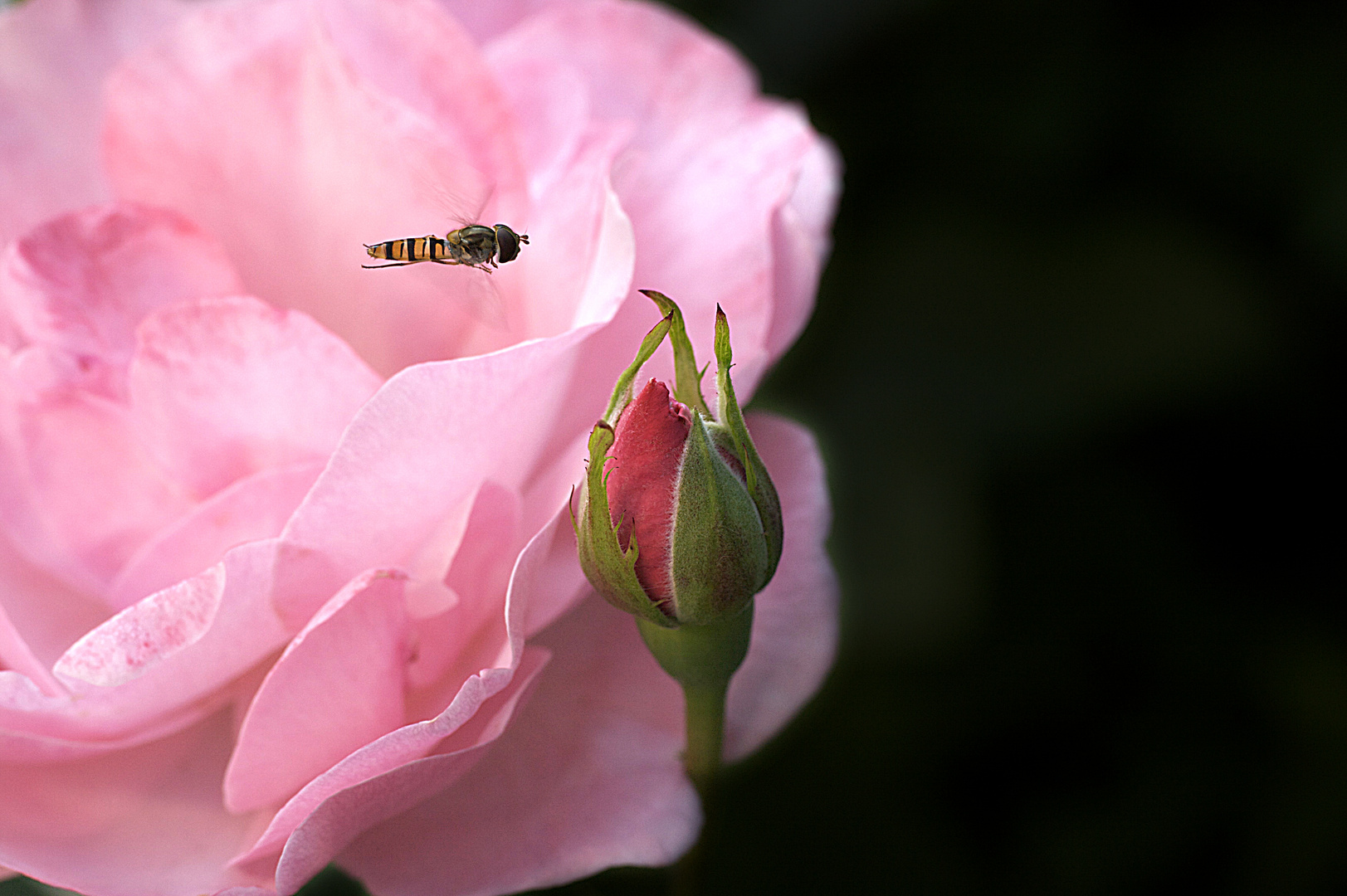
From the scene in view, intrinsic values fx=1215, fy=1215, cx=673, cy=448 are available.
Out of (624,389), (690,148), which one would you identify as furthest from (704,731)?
(690,148)

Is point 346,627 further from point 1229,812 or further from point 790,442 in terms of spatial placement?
point 1229,812

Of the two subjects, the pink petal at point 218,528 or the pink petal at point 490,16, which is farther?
the pink petal at point 490,16

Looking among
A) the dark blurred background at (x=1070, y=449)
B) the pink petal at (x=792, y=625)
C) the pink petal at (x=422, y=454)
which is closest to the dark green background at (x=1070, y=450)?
the dark blurred background at (x=1070, y=449)

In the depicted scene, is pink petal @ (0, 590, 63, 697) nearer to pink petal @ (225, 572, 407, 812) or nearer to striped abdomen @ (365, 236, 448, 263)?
pink petal @ (225, 572, 407, 812)

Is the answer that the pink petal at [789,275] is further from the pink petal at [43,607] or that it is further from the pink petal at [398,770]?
the pink petal at [43,607]

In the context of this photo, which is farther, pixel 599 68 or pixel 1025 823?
pixel 1025 823

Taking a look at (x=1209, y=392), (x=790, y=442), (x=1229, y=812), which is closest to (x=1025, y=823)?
(x=1229, y=812)
